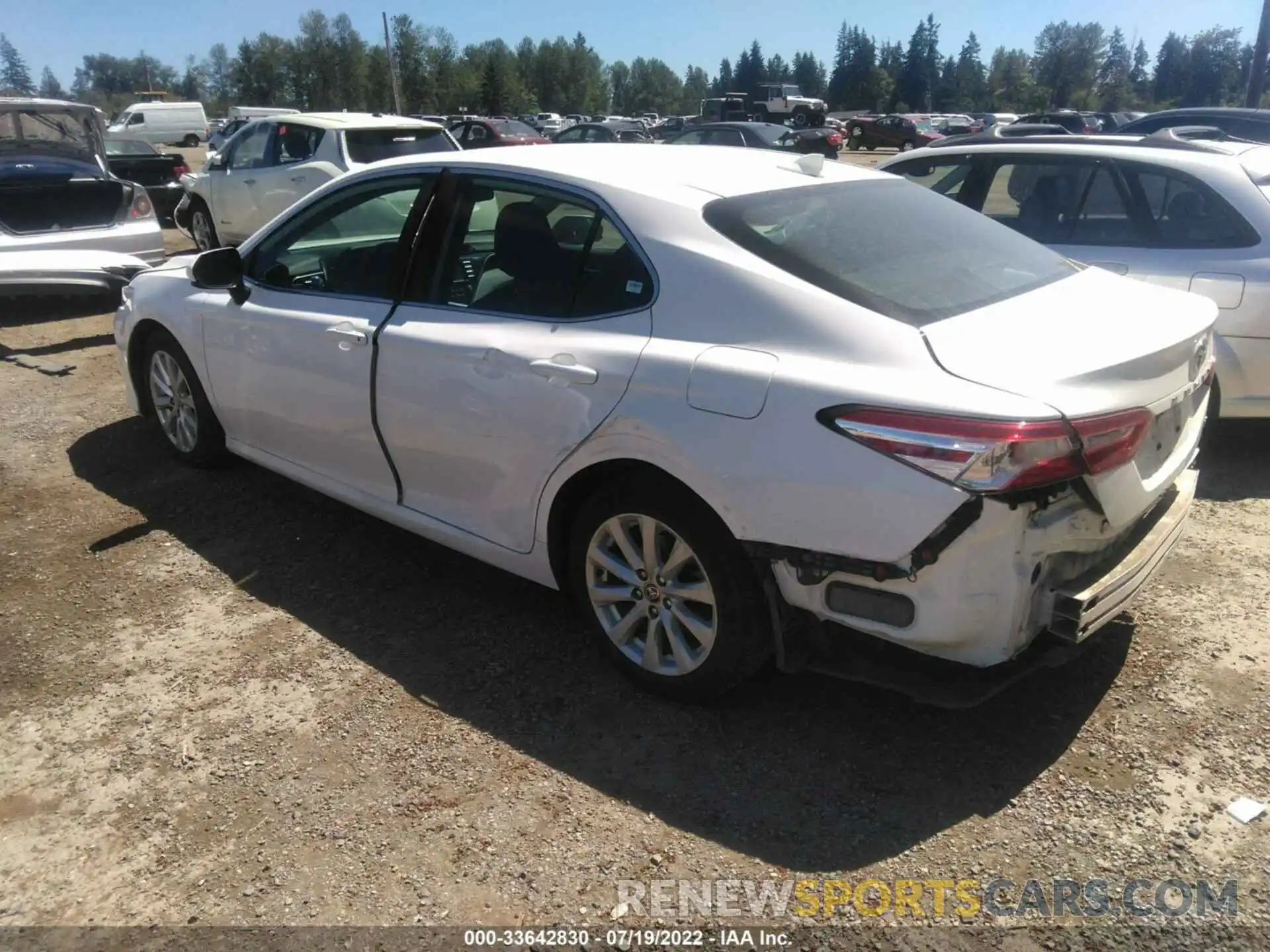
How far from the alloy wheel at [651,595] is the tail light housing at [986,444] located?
0.69 m

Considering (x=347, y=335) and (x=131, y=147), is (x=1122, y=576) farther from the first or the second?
(x=131, y=147)

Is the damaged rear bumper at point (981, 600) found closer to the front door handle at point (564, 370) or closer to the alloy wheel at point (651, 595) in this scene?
the alloy wheel at point (651, 595)

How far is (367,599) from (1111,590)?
104 inches

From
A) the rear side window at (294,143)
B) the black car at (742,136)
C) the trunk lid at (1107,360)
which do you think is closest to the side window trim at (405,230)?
the trunk lid at (1107,360)

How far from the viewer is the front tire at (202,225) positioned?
12.2 meters

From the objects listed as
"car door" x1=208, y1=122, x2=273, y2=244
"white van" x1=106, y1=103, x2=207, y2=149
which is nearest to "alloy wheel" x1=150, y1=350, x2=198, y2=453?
"car door" x1=208, y1=122, x2=273, y2=244

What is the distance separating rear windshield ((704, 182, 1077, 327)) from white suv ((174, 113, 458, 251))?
753cm

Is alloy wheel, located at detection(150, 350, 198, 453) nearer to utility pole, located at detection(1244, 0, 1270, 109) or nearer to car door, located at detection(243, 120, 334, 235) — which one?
car door, located at detection(243, 120, 334, 235)

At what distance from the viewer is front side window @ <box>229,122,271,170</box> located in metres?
11.3

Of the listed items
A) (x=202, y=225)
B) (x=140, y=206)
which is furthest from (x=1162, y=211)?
(x=202, y=225)

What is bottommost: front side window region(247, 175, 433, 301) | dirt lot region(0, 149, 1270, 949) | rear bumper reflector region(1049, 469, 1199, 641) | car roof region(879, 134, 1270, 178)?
dirt lot region(0, 149, 1270, 949)

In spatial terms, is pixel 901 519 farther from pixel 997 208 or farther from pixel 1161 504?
pixel 997 208

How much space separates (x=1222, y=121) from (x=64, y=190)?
11912 mm

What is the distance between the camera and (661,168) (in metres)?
3.45
